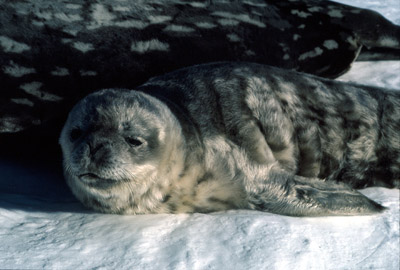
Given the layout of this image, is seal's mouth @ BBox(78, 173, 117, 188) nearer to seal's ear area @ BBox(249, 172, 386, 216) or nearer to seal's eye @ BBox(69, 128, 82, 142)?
seal's eye @ BBox(69, 128, 82, 142)

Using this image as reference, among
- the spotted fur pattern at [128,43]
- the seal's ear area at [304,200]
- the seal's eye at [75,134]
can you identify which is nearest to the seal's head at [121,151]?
the seal's eye at [75,134]

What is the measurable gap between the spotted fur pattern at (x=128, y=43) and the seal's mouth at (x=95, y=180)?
1000 millimetres

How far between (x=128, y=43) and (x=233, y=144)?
1033 mm

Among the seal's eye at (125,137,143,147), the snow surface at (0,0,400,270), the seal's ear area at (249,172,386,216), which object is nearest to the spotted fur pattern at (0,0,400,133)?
the snow surface at (0,0,400,270)

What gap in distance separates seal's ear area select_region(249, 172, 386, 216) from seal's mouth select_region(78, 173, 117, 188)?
721 millimetres

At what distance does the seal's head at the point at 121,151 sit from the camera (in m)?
2.55

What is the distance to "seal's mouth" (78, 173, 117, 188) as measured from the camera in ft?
8.43

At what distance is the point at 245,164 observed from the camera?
2.99m

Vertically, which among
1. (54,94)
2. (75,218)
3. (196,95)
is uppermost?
(196,95)

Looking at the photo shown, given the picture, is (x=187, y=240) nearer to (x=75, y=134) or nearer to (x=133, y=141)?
(x=133, y=141)

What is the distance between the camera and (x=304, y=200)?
2.93 meters

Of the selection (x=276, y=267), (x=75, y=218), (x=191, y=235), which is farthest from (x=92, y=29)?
(x=276, y=267)

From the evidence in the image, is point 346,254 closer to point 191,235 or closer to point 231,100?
point 191,235

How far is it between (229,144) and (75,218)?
83cm
